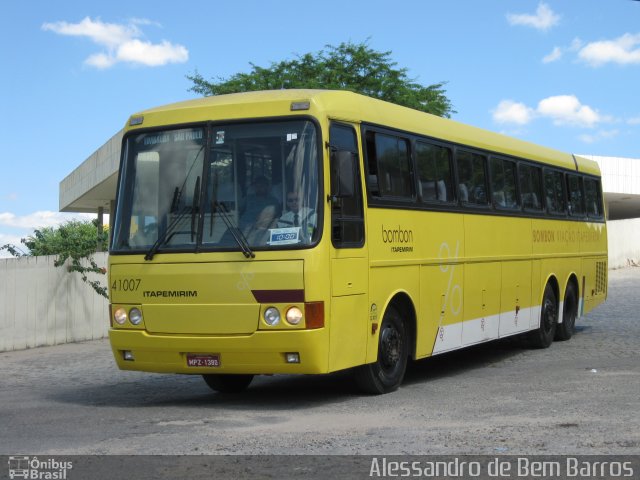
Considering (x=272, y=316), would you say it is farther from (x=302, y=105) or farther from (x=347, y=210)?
(x=302, y=105)

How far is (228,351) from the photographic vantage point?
10461 millimetres

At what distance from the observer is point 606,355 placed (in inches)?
622

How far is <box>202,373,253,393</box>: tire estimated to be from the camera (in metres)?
12.4

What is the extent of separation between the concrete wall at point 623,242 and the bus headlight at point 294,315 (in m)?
39.7

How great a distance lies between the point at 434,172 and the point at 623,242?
1528 inches

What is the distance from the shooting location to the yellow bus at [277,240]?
33.7 ft

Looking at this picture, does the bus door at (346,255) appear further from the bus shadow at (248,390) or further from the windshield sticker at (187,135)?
the windshield sticker at (187,135)

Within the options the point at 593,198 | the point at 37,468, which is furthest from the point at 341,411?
the point at 593,198

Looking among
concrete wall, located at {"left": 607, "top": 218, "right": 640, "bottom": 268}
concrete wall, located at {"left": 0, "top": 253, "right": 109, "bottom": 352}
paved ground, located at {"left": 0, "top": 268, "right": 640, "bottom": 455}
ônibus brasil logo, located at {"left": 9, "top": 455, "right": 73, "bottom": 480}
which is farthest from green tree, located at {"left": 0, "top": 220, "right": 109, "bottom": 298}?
concrete wall, located at {"left": 607, "top": 218, "right": 640, "bottom": 268}

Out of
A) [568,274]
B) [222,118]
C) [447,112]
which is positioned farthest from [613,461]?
[447,112]

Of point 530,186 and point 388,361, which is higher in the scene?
point 530,186

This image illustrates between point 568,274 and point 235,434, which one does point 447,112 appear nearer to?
point 568,274

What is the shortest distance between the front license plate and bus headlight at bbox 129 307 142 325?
2.30 ft

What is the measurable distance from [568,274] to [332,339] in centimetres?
966
